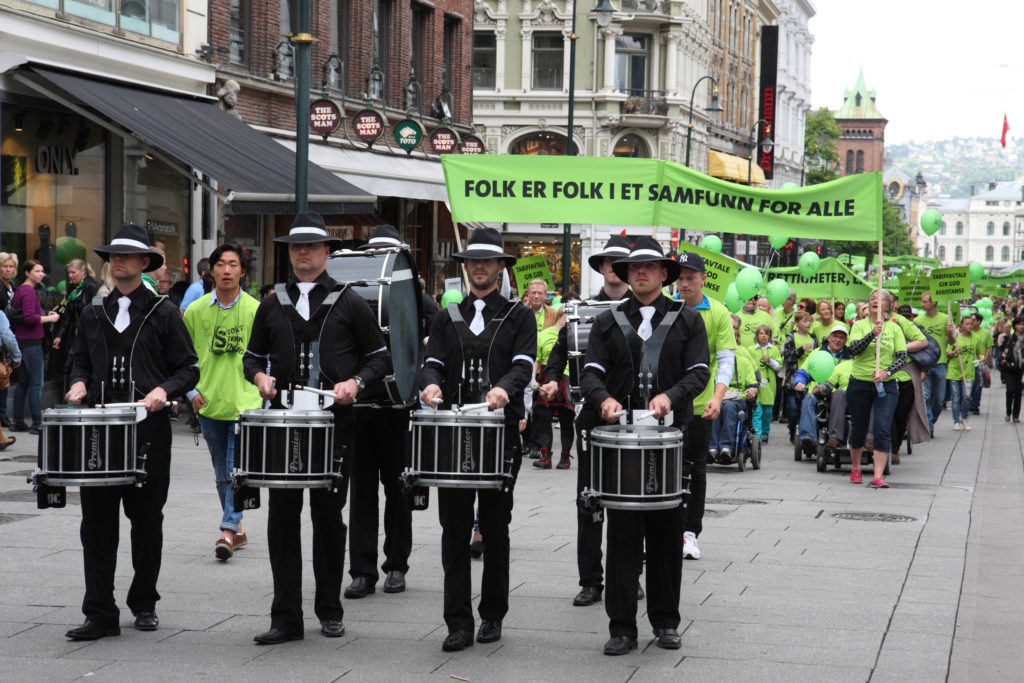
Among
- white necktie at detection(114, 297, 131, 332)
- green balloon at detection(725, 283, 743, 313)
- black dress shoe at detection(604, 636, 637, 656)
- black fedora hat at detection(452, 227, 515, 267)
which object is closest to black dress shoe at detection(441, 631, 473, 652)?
black dress shoe at detection(604, 636, 637, 656)

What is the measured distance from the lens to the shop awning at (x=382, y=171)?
24.1 metres

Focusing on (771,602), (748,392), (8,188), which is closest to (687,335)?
(771,602)

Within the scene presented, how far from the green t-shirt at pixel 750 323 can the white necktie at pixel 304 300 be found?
10.9 meters

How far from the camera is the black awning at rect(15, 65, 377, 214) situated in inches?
650

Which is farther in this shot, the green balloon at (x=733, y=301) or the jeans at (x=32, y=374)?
the green balloon at (x=733, y=301)

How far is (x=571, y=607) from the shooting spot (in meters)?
7.65

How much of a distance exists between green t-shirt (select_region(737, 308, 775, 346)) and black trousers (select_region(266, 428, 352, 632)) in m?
11.2

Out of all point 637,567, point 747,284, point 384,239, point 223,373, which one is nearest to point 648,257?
point 637,567

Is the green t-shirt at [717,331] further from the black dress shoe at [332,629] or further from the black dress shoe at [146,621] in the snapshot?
the black dress shoe at [146,621]

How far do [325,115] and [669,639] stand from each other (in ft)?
59.7

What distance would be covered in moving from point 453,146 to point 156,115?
39.3 feet

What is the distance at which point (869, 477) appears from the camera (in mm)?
14820

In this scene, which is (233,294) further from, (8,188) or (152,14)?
(152,14)

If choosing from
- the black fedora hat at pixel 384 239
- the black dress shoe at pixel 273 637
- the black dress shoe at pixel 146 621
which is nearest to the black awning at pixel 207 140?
the black fedora hat at pixel 384 239
